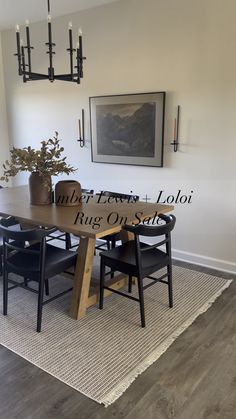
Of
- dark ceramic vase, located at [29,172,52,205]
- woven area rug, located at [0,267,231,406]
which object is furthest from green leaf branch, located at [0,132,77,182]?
woven area rug, located at [0,267,231,406]

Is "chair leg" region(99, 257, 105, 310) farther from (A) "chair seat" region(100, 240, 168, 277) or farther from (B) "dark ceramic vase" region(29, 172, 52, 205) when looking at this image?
(B) "dark ceramic vase" region(29, 172, 52, 205)

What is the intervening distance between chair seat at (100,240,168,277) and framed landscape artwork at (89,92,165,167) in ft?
4.52

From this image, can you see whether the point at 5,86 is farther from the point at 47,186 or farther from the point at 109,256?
the point at 109,256

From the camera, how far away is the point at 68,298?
2.92m

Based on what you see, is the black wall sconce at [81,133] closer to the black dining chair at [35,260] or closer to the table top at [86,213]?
the table top at [86,213]

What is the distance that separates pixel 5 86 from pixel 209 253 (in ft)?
13.0

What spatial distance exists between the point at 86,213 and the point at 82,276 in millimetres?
523

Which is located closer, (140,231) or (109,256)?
(140,231)

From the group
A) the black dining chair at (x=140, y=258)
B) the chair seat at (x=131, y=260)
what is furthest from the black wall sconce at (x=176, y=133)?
the chair seat at (x=131, y=260)

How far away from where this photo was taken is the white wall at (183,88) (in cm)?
317

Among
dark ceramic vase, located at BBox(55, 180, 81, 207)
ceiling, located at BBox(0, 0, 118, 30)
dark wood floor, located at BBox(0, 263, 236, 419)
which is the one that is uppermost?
ceiling, located at BBox(0, 0, 118, 30)

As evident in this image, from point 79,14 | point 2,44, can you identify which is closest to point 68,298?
point 79,14

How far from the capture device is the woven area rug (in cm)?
201

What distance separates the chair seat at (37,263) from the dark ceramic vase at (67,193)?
1.57 feet
